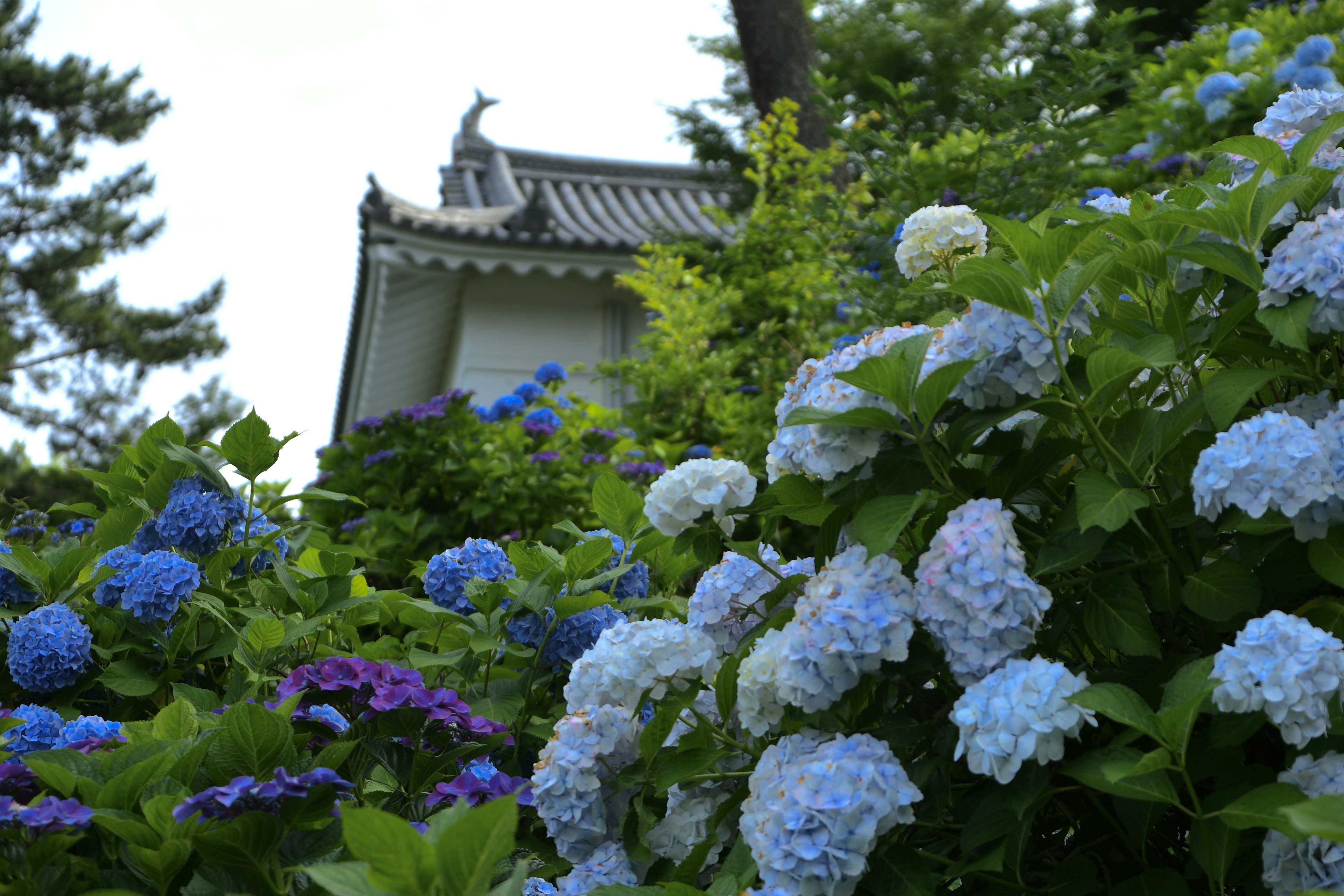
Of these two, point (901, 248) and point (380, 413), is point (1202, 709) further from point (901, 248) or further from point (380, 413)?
point (380, 413)

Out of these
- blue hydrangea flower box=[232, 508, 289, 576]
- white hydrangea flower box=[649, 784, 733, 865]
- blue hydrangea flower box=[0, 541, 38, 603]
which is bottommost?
white hydrangea flower box=[649, 784, 733, 865]

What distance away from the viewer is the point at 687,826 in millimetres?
1421

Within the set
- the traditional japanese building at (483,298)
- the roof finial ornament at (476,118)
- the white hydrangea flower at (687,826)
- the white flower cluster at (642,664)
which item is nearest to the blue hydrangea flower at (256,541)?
the white flower cluster at (642,664)

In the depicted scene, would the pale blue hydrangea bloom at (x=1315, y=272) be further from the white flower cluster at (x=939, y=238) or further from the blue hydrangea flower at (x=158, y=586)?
the blue hydrangea flower at (x=158, y=586)

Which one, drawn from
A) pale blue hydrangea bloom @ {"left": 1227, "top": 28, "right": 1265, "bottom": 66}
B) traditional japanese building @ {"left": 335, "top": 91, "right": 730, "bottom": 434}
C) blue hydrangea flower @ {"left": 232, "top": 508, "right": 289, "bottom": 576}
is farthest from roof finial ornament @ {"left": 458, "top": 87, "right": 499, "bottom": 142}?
blue hydrangea flower @ {"left": 232, "top": 508, "right": 289, "bottom": 576}

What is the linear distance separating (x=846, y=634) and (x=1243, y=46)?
17.4ft

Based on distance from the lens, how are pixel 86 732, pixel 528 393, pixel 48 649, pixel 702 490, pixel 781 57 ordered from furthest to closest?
pixel 781 57
pixel 528 393
pixel 48 649
pixel 86 732
pixel 702 490

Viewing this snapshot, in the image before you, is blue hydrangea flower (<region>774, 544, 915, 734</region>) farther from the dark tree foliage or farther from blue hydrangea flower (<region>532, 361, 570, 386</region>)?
the dark tree foliage

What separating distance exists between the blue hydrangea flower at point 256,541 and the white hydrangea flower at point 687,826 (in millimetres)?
1039

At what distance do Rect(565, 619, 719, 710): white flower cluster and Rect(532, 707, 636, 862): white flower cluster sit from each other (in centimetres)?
3

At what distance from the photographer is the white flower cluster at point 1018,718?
1.04 metres

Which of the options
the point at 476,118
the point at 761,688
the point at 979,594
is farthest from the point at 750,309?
the point at 476,118

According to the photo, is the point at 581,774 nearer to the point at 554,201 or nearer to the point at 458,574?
the point at 458,574

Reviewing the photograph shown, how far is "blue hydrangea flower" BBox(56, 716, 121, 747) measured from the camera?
1.57 metres
